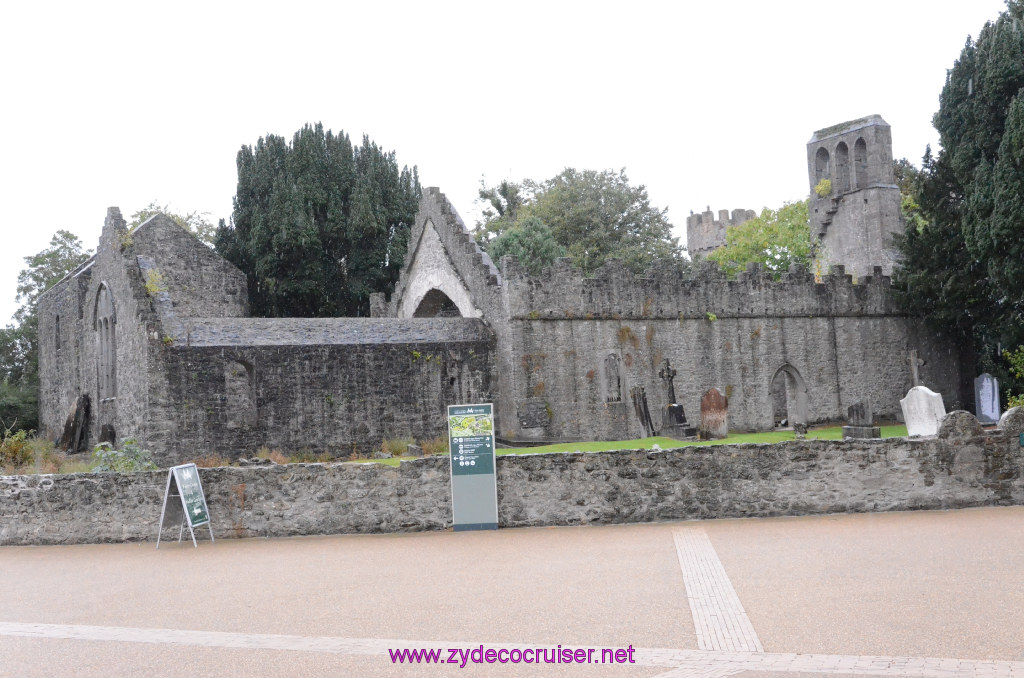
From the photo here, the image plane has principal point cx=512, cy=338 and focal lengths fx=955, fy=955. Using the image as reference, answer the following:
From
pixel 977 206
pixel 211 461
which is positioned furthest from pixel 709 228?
pixel 211 461

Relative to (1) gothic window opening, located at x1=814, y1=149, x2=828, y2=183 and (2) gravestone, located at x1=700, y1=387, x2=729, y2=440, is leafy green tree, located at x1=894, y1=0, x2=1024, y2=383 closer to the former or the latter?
(2) gravestone, located at x1=700, y1=387, x2=729, y2=440

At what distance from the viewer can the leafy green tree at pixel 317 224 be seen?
3766 centimetres

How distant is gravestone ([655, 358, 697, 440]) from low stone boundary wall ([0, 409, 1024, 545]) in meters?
9.41

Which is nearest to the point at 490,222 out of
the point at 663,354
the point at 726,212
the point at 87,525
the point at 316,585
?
the point at 726,212

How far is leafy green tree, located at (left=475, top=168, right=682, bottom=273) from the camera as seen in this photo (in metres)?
49.8

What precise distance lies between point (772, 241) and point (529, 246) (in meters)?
13.8

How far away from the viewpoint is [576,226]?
5100cm

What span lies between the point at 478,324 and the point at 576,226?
83.7 feet

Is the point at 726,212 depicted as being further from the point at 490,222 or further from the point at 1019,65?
the point at 1019,65

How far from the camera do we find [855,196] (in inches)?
1714

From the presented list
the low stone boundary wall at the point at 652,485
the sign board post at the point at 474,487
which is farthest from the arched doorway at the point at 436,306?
the sign board post at the point at 474,487

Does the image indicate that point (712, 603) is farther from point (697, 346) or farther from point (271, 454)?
point (697, 346)

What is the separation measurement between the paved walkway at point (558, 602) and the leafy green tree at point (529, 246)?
2982cm

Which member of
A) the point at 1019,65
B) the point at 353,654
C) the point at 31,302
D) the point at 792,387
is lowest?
the point at 353,654
